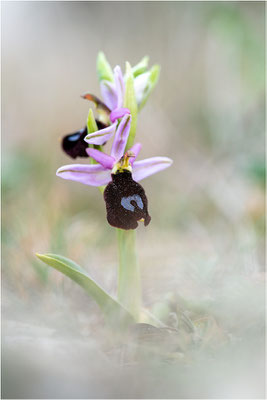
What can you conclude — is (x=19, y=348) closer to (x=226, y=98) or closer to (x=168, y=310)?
(x=168, y=310)

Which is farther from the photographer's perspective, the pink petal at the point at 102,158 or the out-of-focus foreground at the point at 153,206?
the pink petal at the point at 102,158

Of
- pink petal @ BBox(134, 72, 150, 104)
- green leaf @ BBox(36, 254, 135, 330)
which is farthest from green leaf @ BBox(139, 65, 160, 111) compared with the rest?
green leaf @ BBox(36, 254, 135, 330)

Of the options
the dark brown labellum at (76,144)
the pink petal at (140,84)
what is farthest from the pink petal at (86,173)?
the pink petal at (140,84)

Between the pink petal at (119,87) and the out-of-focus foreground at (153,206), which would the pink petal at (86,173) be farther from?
the out-of-focus foreground at (153,206)

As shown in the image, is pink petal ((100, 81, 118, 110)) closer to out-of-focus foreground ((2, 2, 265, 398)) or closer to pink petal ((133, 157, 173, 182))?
pink petal ((133, 157, 173, 182))

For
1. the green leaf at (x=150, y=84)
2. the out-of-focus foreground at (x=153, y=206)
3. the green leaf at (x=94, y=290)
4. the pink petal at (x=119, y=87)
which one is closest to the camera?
the out-of-focus foreground at (x=153, y=206)

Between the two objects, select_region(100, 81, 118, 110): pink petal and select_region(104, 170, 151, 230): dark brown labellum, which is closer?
select_region(104, 170, 151, 230): dark brown labellum
